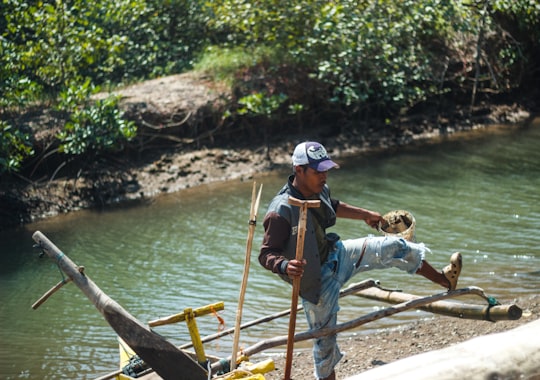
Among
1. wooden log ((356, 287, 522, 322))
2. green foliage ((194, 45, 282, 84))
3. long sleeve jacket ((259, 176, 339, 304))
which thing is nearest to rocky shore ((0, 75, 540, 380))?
green foliage ((194, 45, 282, 84))

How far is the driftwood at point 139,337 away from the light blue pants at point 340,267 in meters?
0.90

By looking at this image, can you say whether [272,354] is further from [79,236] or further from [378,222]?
[79,236]

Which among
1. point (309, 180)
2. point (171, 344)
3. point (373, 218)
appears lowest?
point (171, 344)

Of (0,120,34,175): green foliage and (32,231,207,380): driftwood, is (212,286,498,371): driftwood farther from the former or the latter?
(0,120,34,175): green foliage

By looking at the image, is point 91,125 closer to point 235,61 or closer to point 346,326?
point 235,61

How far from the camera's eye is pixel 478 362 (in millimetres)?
3920

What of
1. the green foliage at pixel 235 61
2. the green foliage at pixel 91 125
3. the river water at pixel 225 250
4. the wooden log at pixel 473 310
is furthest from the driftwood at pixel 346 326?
the green foliage at pixel 235 61

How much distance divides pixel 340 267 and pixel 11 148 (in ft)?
29.0

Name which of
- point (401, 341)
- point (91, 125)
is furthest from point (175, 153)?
point (401, 341)

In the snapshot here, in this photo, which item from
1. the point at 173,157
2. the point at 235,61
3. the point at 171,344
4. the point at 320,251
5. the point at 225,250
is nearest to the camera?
the point at 171,344

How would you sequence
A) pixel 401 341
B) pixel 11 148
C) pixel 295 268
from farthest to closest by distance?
pixel 11 148, pixel 401 341, pixel 295 268

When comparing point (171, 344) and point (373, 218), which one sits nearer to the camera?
point (171, 344)

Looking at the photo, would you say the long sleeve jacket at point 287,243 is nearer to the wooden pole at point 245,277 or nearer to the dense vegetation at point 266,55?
the wooden pole at point 245,277

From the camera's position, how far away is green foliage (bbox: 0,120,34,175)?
1236 cm
